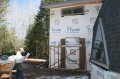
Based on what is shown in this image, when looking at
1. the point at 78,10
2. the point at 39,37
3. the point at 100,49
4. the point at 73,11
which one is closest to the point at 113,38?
the point at 100,49

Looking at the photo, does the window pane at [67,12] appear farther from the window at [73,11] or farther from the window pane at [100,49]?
the window pane at [100,49]

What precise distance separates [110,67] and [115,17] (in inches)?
58.8

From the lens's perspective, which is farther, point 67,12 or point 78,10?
point 67,12

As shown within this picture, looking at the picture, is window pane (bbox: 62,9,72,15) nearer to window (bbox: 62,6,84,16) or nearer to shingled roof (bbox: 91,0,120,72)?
window (bbox: 62,6,84,16)

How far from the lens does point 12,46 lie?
37.2 metres

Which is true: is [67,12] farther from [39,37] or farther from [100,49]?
[39,37]

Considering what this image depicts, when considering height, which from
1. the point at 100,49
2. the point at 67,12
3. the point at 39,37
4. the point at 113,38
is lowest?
the point at 100,49

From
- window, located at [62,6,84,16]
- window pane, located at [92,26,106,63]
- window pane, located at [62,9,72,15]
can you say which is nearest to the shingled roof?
window pane, located at [92,26,106,63]

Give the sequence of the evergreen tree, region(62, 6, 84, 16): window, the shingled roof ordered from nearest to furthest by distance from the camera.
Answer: the shingled roof, region(62, 6, 84, 16): window, the evergreen tree

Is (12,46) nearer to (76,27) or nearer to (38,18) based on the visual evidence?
(38,18)

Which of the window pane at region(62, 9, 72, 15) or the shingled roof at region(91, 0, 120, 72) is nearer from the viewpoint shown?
the shingled roof at region(91, 0, 120, 72)

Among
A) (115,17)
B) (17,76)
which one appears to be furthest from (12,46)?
(115,17)

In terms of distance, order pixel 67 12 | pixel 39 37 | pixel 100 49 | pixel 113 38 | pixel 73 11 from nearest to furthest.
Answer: pixel 113 38, pixel 100 49, pixel 73 11, pixel 67 12, pixel 39 37

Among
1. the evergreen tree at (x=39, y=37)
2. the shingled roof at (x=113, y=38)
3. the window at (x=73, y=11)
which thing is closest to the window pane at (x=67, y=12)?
the window at (x=73, y=11)
